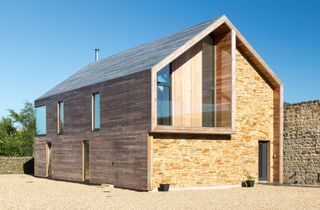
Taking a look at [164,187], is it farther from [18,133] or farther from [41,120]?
[18,133]

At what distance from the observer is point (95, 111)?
20.6m

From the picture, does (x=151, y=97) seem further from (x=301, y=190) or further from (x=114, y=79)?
(x=301, y=190)

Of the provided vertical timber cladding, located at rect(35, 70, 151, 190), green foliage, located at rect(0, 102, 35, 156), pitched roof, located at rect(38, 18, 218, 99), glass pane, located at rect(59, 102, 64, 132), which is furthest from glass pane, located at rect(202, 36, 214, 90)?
green foliage, located at rect(0, 102, 35, 156)

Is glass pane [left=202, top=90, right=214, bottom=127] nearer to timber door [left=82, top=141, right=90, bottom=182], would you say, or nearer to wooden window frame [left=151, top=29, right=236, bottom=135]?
wooden window frame [left=151, top=29, right=236, bottom=135]

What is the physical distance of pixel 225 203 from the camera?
13.4 metres

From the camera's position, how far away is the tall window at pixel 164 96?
17219 mm

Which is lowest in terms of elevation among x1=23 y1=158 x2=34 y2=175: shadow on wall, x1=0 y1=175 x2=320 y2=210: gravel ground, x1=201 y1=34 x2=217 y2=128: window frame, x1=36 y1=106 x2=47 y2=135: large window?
x1=23 y1=158 x2=34 y2=175: shadow on wall

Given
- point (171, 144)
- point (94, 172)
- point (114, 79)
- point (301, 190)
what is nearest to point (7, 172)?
point (94, 172)

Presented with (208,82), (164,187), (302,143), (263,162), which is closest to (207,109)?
(208,82)

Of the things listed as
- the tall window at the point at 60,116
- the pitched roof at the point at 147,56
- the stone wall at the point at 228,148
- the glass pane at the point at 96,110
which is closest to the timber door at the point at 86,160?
the glass pane at the point at 96,110

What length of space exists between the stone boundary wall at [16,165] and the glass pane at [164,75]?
15480mm

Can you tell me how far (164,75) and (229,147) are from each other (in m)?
4.07

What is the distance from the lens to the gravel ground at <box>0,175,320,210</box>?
12.8 meters

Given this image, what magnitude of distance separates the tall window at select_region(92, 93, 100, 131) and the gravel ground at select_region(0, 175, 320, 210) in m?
3.44
